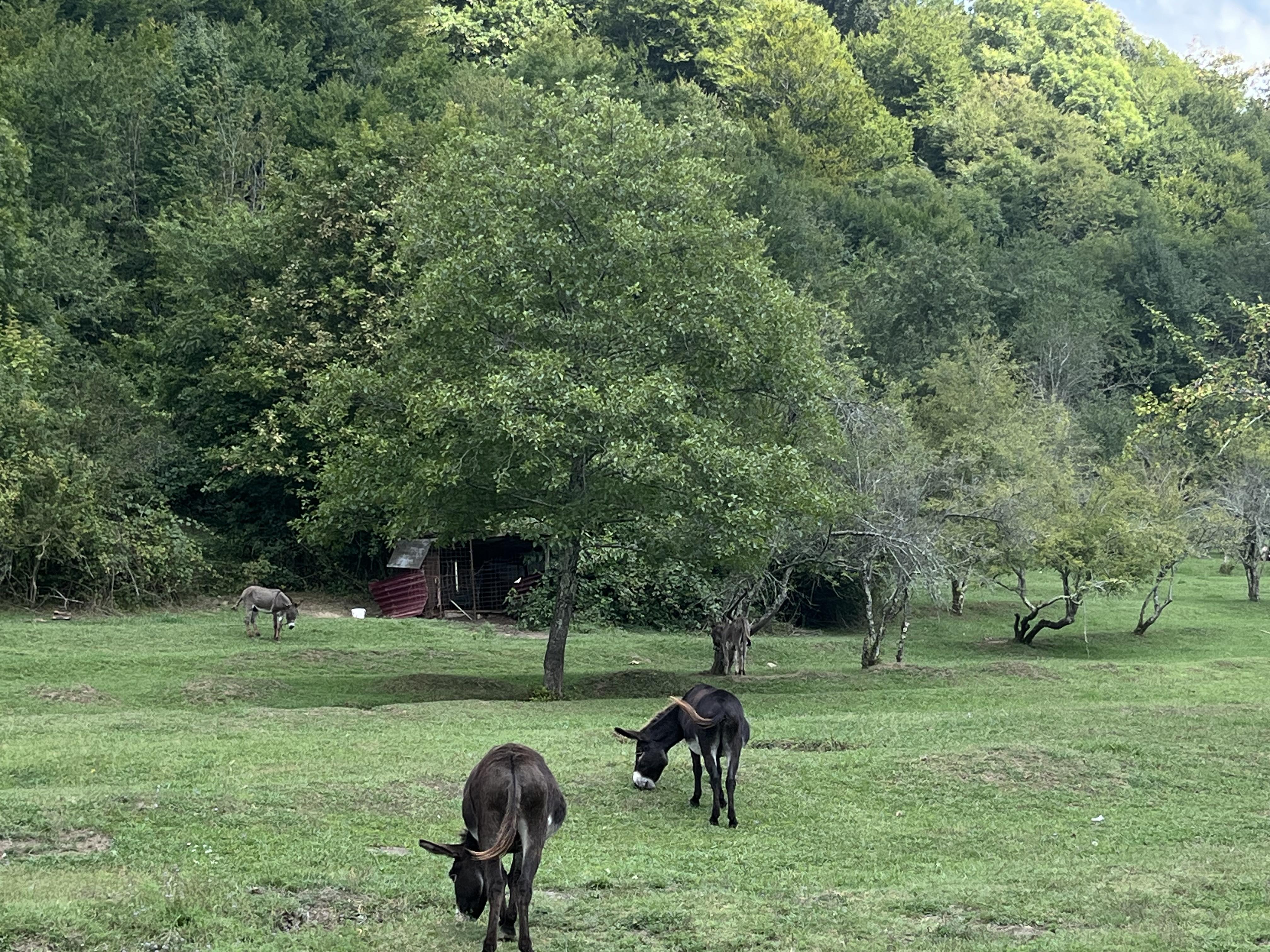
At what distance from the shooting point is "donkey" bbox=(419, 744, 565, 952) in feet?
27.5

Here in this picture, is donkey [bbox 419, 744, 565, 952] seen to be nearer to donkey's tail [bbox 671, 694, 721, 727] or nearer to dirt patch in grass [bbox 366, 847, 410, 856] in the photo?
dirt patch in grass [bbox 366, 847, 410, 856]

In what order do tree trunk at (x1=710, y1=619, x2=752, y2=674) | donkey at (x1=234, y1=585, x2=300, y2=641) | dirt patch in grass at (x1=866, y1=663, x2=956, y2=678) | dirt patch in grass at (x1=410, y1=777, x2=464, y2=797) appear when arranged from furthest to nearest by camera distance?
donkey at (x1=234, y1=585, x2=300, y2=641)
tree trunk at (x1=710, y1=619, x2=752, y2=674)
dirt patch in grass at (x1=866, y1=663, x2=956, y2=678)
dirt patch in grass at (x1=410, y1=777, x2=464, y2=797)

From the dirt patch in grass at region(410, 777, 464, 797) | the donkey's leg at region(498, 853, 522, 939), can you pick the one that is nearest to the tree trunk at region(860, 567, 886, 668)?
the dirt patch in grass at region(410, 777, 464, 797)

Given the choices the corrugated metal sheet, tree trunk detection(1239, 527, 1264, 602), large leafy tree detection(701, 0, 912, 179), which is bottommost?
the corrugated metal sheet

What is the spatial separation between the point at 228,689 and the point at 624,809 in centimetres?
1156

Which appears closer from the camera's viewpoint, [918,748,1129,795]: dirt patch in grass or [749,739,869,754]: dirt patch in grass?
[918,748,1129,795]: dirt patch in grass

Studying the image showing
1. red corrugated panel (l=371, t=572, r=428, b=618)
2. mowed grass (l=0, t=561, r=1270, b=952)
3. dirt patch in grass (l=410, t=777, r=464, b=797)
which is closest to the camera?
mowed grass (l=0, t=561, r=1270, b=952)

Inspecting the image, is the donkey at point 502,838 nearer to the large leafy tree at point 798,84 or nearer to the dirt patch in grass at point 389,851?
the dirt patch in grass at point 389,851

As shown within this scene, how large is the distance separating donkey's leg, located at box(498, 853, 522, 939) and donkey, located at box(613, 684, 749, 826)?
3792 mm

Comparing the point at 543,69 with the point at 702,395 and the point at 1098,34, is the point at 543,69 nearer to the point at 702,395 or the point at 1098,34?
the point at 702,395

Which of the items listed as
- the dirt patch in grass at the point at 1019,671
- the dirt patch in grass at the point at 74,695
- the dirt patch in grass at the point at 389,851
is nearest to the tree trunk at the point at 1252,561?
the dirt patch in grass at the point at 1019,671

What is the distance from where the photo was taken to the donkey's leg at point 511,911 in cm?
866

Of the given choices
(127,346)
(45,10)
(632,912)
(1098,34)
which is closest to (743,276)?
(632,912)

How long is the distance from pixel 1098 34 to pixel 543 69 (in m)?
77.9
